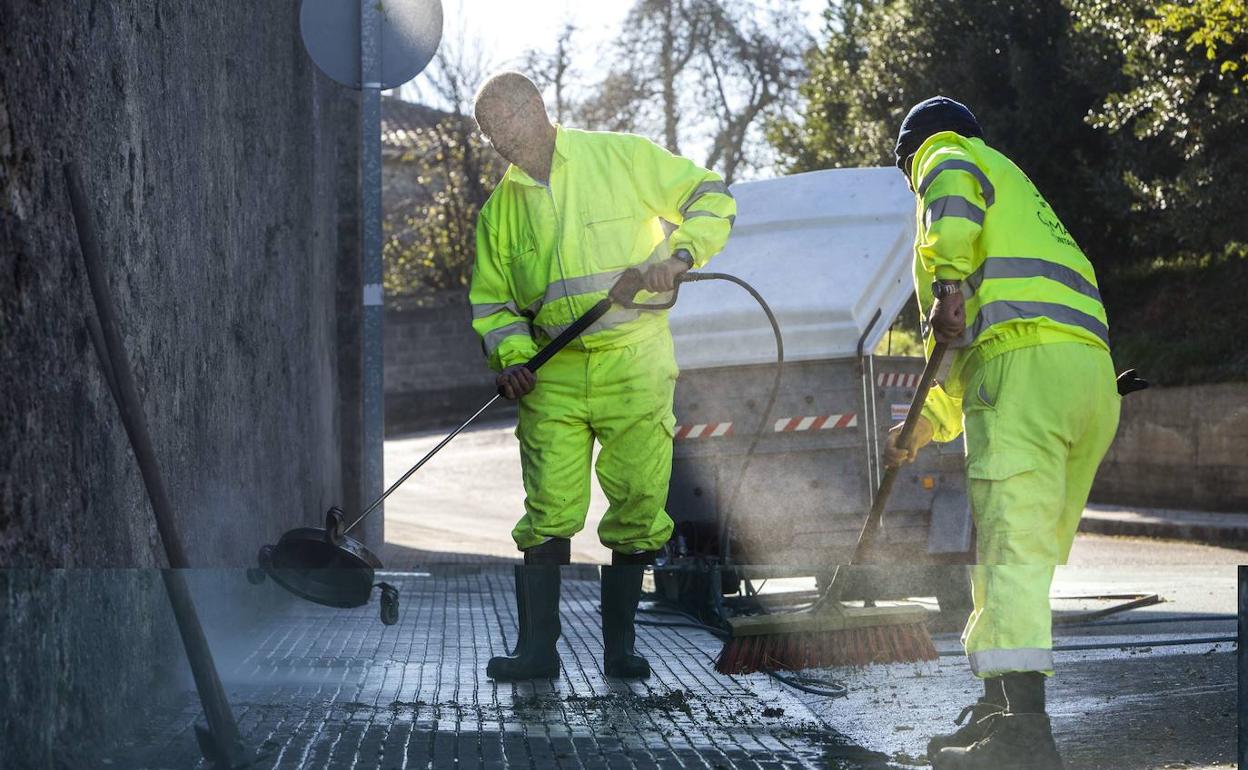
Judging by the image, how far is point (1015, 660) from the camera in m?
3.61

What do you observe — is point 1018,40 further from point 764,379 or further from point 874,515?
point 874,515

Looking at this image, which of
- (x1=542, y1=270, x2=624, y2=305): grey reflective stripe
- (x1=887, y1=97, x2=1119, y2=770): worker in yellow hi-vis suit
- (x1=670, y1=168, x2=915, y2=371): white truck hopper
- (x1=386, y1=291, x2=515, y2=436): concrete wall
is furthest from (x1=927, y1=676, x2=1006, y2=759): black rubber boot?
(x1=386, y1=291, x2=515, y2=436): concrete wall

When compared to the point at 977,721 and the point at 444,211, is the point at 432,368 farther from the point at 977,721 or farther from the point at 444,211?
the point at 977,721

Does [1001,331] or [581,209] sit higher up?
[581,209]

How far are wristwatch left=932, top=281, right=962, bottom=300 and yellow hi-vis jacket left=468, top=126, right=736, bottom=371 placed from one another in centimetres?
119

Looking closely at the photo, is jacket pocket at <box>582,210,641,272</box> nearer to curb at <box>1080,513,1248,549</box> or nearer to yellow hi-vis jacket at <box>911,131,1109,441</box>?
yellow hi-vis jacket at <box>911,131,1109,441</box>

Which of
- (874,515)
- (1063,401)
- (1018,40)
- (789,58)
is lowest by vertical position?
(874,515)

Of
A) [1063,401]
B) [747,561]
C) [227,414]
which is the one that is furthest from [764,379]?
[1063,401]

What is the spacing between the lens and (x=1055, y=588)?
14.2 ft

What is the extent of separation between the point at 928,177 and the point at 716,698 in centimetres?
143

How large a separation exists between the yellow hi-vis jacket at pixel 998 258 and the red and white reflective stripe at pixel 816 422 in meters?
3.42

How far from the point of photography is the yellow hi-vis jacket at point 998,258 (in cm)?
385

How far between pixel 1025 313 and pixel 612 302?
1.40m

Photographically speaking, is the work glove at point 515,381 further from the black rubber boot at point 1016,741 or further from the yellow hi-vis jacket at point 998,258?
the black rubber boot at point 1016,741
